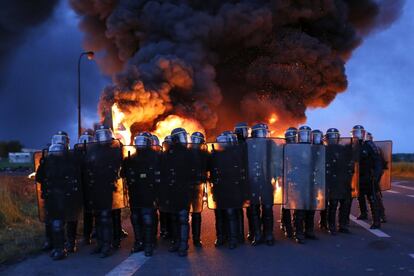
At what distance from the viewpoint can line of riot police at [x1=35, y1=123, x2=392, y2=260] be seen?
7.46 meters

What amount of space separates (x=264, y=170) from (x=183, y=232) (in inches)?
67.3

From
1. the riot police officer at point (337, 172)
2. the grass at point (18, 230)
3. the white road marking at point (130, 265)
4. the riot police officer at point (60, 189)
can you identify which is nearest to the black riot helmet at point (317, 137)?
the riot police officer at point (337, 172)

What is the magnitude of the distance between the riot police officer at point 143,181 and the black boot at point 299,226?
2.31 meters

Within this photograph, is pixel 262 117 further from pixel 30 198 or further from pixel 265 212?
pixel 265 212

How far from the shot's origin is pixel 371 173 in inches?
374

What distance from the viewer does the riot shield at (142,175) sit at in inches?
298

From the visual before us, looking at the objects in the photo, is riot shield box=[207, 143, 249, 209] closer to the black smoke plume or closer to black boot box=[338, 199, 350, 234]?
black boot box=[338, 199, 350, 234]

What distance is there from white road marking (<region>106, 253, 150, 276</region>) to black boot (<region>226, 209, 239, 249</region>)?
1.37m

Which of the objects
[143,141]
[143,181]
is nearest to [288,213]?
[143,181]

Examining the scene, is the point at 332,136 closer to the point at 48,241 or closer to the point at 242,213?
the point at 242,213

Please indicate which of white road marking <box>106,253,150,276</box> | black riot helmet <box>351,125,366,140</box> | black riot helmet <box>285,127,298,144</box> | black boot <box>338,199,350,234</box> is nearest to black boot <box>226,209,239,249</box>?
white road marking <box>106,253,150,276</box>

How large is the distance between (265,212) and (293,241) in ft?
2.24

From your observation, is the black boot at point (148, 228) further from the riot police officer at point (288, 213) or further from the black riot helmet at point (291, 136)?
the black riot helmet at point (291, 136)

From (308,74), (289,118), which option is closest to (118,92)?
(289,118)
